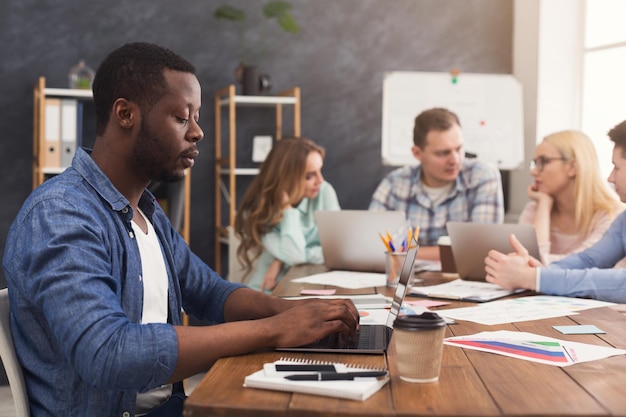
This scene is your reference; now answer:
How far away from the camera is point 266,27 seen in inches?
171

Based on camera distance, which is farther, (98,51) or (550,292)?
(98,51)

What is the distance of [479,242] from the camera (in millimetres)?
2266

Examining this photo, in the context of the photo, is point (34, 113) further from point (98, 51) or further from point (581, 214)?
point (581, 214)

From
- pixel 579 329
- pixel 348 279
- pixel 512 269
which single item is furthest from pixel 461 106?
pixel 579 329

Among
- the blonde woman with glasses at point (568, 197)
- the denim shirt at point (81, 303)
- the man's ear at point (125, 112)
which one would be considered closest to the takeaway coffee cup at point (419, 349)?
the denim shirt at point (81, 303)

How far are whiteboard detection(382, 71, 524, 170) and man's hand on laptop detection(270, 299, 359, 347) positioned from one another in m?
2.90

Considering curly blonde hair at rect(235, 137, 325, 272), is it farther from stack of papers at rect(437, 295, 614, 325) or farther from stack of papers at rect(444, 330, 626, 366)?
stack of papers at rect(444, 330, 626, 366)

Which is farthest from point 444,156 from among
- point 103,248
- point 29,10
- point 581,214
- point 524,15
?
point 29,10

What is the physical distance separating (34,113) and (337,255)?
2.33 meters

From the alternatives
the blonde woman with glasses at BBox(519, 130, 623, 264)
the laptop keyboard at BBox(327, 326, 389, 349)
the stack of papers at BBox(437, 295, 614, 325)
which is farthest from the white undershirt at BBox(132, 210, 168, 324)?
the blonde woman with glasses at BBox(519, 130, 623, 264)

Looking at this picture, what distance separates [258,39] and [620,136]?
2.56 meters

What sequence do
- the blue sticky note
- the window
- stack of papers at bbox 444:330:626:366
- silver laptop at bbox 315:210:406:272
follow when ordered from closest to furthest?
stack of papers at bbox 444:330:626:366 < the blue sticky note < silver laptop at bbox 315:210:406:272 < the window

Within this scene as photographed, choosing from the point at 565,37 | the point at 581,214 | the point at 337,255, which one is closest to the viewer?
the point at 337,255

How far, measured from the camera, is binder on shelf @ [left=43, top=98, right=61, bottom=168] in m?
3.88
